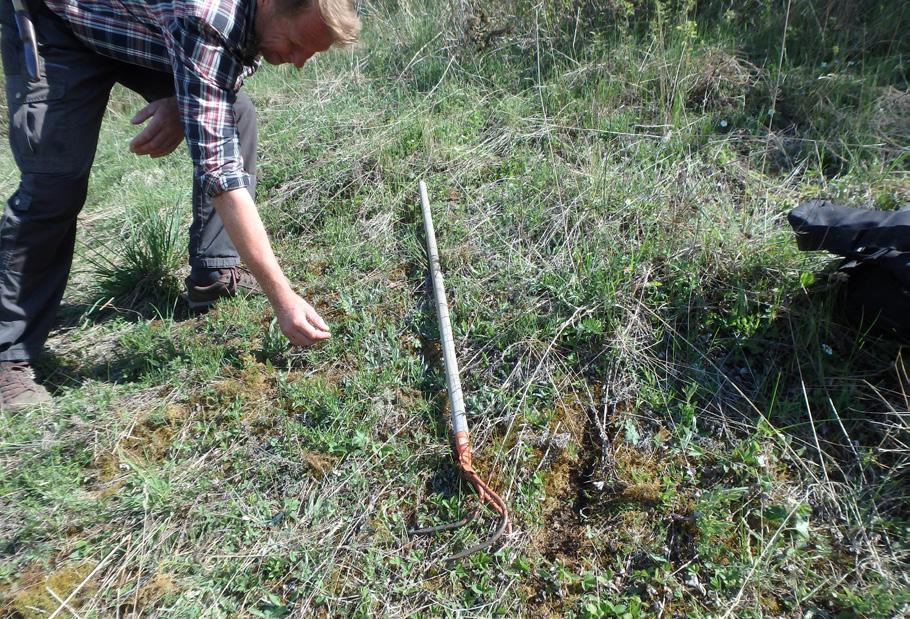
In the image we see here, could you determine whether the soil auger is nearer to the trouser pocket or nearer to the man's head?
the man's head

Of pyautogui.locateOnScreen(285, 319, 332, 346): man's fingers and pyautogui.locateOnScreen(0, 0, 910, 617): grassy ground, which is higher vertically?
pyautogui.locateOnScreen(285, 319, 332, 346): man's fingers

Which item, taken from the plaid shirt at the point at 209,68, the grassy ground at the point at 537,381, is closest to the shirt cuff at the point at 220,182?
the plaid shirt at the point at 209,68

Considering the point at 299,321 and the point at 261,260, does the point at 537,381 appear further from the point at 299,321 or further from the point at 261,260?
the point at 261,260

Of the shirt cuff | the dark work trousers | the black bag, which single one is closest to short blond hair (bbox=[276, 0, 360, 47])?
the shirt cuff

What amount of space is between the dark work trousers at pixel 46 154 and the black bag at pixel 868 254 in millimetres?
2755

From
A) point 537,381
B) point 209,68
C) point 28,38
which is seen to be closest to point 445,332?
point 537,381

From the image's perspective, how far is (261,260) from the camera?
1855 millimetres

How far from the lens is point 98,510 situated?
2051 mm

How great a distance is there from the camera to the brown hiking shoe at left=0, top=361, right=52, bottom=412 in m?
2.38

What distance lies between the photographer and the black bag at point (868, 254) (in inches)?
77.5

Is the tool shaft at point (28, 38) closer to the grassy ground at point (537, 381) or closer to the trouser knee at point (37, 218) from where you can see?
the trouser knee at point (37, 218)

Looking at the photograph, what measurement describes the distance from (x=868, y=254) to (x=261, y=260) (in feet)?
7.04

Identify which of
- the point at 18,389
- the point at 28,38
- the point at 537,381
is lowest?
the point at 537,381

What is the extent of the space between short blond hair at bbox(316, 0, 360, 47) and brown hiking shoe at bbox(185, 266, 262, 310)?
1.28 m
